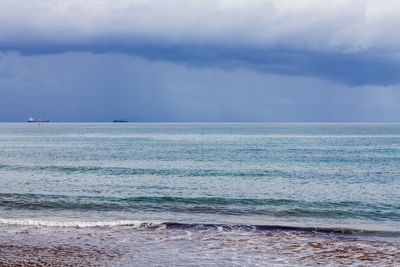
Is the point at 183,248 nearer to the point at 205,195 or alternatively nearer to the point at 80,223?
the point at 80,223

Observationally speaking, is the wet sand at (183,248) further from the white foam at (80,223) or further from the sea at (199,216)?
the white foam at (80,223)

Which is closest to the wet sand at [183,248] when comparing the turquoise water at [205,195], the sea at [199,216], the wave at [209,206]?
the sea at [199,216]

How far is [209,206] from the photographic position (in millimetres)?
24516

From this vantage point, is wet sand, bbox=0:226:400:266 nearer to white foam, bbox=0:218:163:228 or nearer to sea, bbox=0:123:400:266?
sea, bbox=0:123:400:266

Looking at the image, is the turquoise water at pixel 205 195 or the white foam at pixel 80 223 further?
the turquoise water at pixel 205 195

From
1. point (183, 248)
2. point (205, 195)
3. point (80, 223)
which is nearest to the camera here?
point (183, 248)

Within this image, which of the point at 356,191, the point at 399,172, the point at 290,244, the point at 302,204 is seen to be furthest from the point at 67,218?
the point at 399,172

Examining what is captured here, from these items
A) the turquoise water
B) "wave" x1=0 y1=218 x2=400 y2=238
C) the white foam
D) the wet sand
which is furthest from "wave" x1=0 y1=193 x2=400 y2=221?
the wet sand

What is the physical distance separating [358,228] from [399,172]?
80.7 feet

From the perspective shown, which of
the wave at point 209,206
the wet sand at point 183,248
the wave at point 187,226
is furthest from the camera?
the wave at point 209,206

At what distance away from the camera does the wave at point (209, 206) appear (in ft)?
74.9

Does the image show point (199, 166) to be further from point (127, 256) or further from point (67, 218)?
point (127, 256)

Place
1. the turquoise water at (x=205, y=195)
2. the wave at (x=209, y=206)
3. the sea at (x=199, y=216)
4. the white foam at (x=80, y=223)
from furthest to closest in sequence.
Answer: the wave at (x=209, y=206)
the turquoise water at (x=205, y=195)
the white foam at (x=80, y=223)
the sea at (x=199, y=216)

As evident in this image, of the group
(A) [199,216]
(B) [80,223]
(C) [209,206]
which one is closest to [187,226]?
(A) [199,216]
